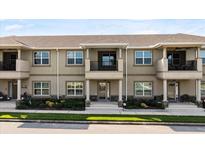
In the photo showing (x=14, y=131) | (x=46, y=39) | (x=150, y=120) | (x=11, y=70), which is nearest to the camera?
(x=14, y=131)

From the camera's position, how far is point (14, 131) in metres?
11.6

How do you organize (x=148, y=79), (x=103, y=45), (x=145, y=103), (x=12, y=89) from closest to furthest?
(x=103, y=45) → (x=145, y=103) → (x=148, y=79) → (x=12, y=89)

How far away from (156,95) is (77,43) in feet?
31.8

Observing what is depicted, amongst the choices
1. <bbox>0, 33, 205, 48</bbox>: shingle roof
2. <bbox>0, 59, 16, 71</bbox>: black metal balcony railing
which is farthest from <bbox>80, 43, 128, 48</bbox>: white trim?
<bbox>0, 59, 16, 71</bbox>: black metal balcony railing

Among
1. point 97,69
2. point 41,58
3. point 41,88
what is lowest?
point 41,88

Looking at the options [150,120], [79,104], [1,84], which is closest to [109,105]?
[79,104]

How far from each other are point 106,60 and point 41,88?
7.28m

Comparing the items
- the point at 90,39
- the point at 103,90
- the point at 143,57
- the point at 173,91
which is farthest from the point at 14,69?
the point at 173,91

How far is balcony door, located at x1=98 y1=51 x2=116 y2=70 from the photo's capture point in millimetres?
22109

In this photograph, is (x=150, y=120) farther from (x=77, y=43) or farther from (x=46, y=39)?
(x=46, y=39)

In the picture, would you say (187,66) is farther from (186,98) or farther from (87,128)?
(87,128)

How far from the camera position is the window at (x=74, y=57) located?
73.6 ft

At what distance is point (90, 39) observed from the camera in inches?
955

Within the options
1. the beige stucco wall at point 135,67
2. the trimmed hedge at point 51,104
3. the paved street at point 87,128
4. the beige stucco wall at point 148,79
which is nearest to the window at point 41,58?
the trimmed hedge at point 51,104
